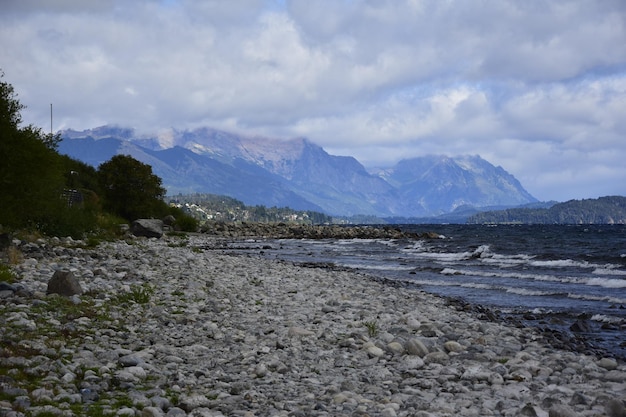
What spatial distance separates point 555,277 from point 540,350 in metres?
21.0

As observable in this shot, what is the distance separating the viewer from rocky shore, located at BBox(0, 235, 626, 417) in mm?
7730

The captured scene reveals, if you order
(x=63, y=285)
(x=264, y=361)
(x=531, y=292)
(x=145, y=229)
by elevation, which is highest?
(x=145, y=229)

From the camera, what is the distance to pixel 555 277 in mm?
31312

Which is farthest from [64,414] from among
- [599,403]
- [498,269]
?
[498,269]

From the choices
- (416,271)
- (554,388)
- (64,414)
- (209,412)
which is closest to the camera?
(64,414)

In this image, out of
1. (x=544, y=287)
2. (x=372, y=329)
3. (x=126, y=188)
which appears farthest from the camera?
(x=126, y=188)

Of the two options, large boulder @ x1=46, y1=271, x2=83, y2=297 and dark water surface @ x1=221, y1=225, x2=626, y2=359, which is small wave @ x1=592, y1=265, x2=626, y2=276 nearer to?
dark water surface @ x1=221, y1=225, x2=626, y2=359

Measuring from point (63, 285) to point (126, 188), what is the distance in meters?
59.2

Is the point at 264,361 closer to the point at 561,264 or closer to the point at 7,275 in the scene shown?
the point at 7,275

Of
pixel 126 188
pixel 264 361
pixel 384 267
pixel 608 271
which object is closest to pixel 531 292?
pixel 608 271

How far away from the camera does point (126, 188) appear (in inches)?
2783

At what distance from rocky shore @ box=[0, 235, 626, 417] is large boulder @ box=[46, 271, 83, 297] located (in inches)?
8.2

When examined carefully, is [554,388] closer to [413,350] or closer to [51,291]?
[413,350]

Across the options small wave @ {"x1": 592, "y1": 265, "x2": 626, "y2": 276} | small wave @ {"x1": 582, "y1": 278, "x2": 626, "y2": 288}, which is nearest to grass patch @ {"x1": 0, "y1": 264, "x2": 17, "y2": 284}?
small wave @ {"x1": 582, "y1": 278, "x2": 626, "y2": 288}
